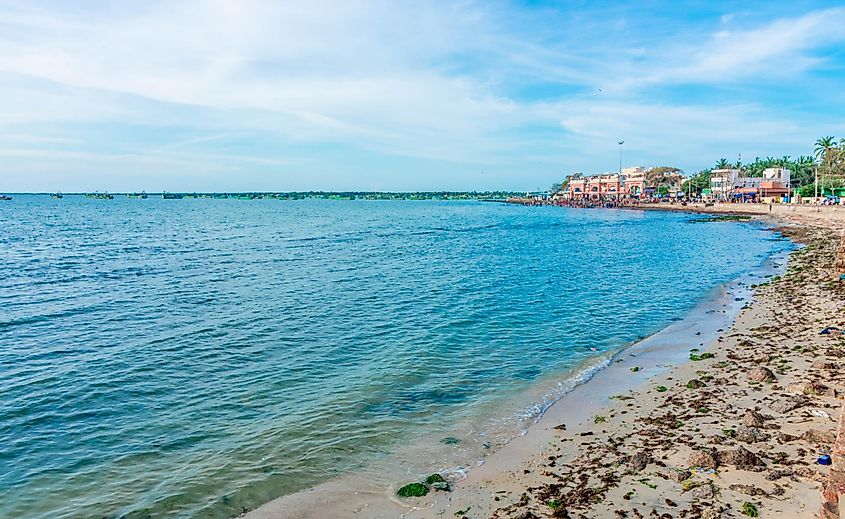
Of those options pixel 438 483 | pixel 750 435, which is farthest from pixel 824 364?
pixel 438 483

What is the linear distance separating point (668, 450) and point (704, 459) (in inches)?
35.4

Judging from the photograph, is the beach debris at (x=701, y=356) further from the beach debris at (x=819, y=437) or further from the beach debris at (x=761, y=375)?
the beach debris at (x=819, y=437)

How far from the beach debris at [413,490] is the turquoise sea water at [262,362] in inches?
66.4

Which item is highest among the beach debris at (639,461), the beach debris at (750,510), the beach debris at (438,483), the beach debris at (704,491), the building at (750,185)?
the building at (750,185)

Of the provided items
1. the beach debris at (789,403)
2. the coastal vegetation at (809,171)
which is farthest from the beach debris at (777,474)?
the coastal vegetation at (809,171)

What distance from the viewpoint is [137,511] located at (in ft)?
33.4

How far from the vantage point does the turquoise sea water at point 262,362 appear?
1169cm

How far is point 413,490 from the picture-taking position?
34.2 ft

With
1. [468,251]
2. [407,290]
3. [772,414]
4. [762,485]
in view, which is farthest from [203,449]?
[468,251]

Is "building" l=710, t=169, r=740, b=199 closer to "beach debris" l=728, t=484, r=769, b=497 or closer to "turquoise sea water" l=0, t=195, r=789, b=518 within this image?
"turquoise sea water" l=0, t=195, r=789, b=518

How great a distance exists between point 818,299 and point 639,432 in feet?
64.9

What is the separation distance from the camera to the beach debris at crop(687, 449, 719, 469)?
10305 millimetres

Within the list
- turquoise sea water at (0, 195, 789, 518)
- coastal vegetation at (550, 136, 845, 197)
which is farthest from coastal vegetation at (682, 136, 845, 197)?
turquoise sea water at (0, 195, 789, 518)

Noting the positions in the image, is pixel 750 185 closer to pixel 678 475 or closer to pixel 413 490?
pixel 678 475
